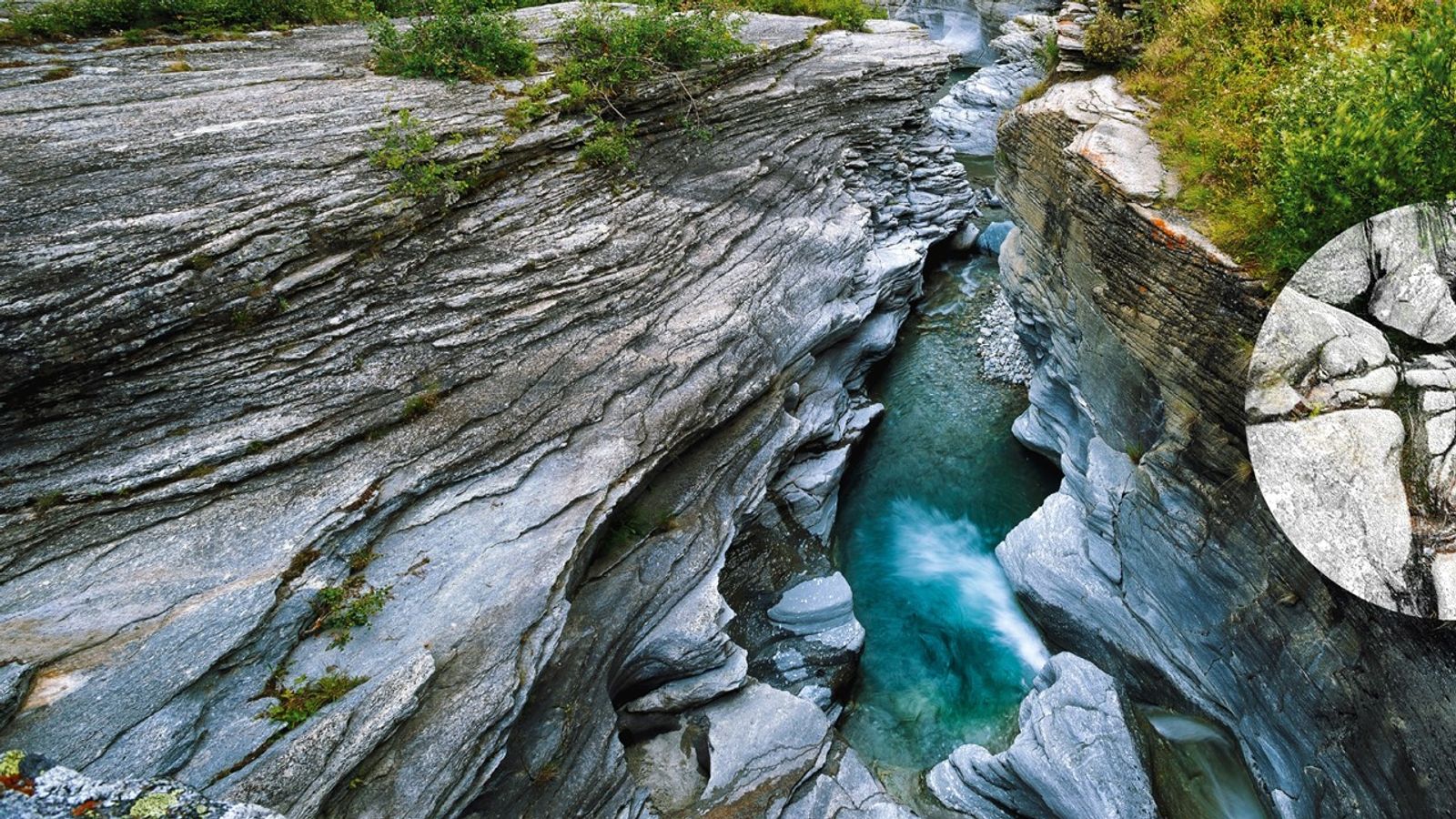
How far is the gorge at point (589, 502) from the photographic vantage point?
649 centimetres

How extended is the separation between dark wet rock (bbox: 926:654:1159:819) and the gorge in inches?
2.2

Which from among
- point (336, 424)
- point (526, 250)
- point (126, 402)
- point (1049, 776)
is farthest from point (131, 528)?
point (1049, 776)

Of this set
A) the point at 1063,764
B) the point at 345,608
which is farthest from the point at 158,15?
the point at 1063,764

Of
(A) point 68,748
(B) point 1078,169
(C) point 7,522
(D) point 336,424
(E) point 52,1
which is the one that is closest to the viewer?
(A) point 68,748

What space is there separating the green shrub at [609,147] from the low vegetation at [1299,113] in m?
9.34

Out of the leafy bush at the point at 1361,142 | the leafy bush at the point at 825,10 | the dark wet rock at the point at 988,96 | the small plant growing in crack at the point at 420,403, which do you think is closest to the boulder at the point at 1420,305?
the leafy bush at the point at 1361,142

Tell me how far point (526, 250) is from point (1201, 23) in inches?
467

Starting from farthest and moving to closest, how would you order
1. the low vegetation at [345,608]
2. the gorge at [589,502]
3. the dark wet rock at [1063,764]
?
the dark wet rock at [1063,764]
the low vegetation at [345,608]
the gorge at [589,502]

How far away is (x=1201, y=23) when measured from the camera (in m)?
11.4

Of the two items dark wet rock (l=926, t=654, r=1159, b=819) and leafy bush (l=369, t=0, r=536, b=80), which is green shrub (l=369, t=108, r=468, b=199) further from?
dark wet rock (l=926, t=654, r=1159, b=819)

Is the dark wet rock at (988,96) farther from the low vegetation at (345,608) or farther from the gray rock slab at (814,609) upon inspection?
the low vegetation at (345,608)

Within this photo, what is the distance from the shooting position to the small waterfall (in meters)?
12.3

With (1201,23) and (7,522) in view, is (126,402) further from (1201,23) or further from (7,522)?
(1201,23)

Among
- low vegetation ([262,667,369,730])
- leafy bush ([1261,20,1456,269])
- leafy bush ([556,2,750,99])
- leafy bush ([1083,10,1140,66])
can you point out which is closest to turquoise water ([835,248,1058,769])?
leafy bush ([1083,10,1140,66])
